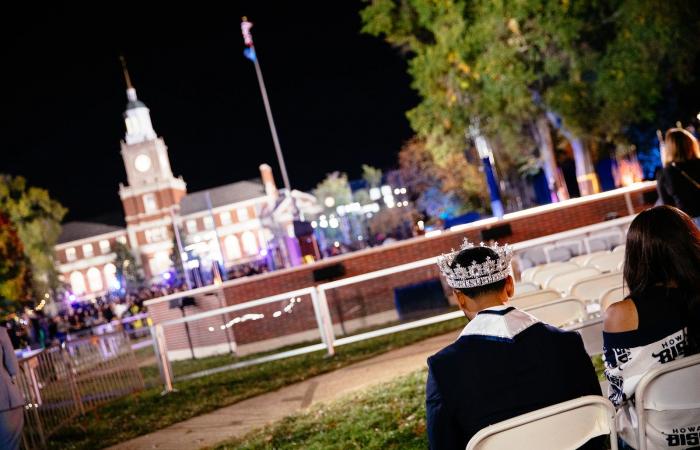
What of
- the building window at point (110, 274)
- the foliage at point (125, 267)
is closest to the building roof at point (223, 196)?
the foliage at point (125, 267)

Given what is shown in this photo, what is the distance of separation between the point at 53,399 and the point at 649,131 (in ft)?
99.8

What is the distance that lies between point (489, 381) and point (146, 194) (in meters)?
90.0

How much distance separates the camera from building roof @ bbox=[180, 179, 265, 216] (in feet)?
282

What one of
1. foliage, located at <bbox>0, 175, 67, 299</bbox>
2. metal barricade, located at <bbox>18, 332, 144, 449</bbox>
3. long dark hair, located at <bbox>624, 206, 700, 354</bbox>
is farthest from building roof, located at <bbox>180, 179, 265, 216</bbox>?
long dark hair, located at <bbox>624, 206, 700, 354</bbox>

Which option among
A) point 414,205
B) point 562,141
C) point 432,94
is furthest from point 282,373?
point 414,205

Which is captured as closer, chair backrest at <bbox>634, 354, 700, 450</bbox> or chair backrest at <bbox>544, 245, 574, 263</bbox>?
chair backrest at <bbox>634, 354, 700, 450</bbox>

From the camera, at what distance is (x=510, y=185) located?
43.8 m

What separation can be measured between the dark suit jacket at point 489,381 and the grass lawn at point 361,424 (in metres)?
2.73

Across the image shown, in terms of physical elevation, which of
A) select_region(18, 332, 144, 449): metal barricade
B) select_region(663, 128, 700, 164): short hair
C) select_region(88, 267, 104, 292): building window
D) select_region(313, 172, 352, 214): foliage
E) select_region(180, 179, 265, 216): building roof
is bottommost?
select_region(18, 332, 144, 449): metal barricade

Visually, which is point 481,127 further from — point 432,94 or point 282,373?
point 282,373

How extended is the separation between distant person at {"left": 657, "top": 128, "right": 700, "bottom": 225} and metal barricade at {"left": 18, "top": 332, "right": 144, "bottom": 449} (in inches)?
314

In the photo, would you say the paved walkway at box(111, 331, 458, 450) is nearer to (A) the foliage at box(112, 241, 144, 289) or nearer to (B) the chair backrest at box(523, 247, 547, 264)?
(B) the chair backrest at box(523, 247, 547, 264)

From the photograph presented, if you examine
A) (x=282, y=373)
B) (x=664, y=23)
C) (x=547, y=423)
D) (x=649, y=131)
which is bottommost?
(x=282, y=373)

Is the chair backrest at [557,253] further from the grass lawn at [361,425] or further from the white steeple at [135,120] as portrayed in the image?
the white steeple at [135,120]
